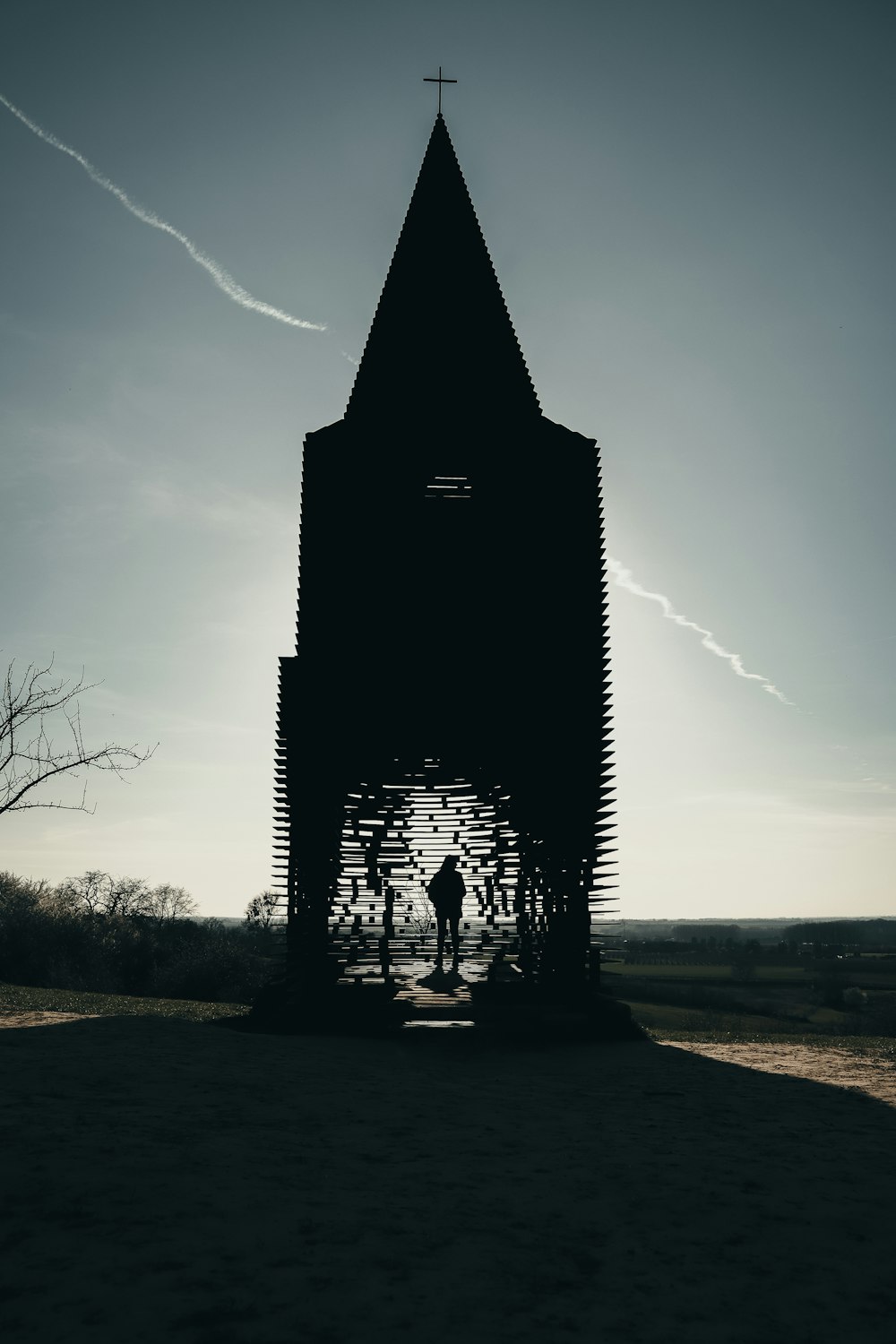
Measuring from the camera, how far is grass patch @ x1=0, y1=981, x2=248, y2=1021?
37.4 feet

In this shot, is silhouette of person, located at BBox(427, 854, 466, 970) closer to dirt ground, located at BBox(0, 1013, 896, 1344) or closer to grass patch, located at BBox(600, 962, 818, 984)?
dirt ground, located at BBox(0, 1013, 896, 1344)

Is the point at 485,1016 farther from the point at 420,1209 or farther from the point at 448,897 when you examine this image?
the point at 420,1209

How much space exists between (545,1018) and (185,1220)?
24.5 ft

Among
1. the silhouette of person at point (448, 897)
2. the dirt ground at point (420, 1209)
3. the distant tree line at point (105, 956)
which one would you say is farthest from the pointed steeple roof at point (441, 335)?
Result: the distant tree line at point (105, 956)

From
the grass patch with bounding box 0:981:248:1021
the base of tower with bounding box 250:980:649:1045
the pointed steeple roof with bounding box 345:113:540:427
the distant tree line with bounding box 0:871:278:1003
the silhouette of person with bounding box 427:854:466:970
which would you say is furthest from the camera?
the distant tree line with bounding box 0:871:278:1003

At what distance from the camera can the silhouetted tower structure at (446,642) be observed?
11430mm

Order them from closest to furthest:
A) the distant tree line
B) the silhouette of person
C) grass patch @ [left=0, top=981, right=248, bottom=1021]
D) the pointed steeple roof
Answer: grass patch @ [left=0, top=981, right=248, bottom=1021] → the pointed steeple roof → the silhouette of person → the distant tree line

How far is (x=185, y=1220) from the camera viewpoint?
374 centimetres

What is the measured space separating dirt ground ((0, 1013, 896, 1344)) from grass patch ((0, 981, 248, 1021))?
487 cm

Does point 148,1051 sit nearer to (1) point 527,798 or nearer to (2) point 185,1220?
(2) point 185,1220

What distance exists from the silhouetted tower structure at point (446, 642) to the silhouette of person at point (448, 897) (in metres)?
0.87

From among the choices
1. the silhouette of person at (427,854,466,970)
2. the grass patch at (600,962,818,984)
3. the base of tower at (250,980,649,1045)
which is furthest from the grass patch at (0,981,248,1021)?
the grass patch at (600,962,818,984)

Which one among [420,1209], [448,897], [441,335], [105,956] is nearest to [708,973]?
[105,956]

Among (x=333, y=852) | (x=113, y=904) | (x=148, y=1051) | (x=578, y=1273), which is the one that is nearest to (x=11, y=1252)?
(x=578, y=1273)
